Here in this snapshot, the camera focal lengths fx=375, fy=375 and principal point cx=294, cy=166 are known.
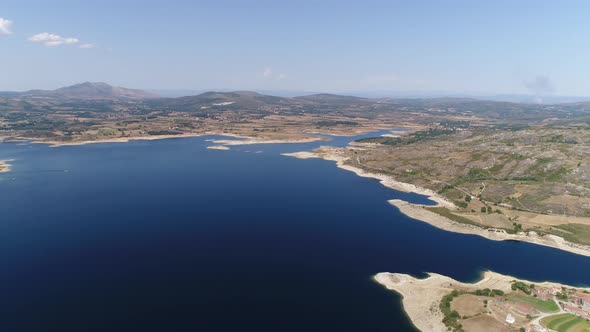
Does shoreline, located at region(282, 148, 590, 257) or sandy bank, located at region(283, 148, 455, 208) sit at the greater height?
sandy bank, located at region(283, 148, 455, 208)

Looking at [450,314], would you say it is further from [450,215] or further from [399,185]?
[399,185]

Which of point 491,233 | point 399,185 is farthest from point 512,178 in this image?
point 491,233

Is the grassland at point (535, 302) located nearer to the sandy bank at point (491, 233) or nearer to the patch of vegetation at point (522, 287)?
the patch of vegetation at point (522, 287)

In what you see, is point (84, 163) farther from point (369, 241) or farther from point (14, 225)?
point (369, 241)

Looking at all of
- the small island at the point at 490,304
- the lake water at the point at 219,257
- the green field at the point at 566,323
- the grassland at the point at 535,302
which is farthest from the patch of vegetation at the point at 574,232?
the green field at the point at 566,323

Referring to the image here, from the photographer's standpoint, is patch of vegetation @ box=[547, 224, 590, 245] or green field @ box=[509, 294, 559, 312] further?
patch of vegetation @ box=[547, 224, 590, 245]

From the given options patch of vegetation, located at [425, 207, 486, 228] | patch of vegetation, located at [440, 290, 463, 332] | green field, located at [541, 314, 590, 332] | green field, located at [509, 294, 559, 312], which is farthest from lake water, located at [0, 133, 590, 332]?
green field, located at [541, 314, 590, 332]

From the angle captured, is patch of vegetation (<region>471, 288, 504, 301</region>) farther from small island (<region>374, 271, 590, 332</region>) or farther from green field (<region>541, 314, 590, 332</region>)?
green field (<region>541, 314, 590, 332</region>)
